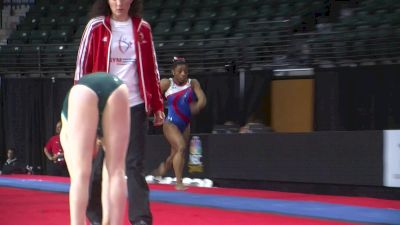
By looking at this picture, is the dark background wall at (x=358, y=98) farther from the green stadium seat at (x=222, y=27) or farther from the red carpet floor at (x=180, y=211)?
the green stadium seat at (x=222, y=27)

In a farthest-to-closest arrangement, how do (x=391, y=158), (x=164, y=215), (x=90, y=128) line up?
(x=391, y=158)
(x=164, y=215)
(x=90, y=128)

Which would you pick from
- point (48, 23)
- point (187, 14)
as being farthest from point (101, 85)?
point (48, 23)

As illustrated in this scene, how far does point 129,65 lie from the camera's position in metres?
4.20

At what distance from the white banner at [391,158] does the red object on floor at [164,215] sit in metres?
2.25

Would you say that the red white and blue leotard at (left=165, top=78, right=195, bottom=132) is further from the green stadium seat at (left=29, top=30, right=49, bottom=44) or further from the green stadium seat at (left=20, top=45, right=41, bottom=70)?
the green stadium seat at (left=29, top=30, right=49, bottom=44)

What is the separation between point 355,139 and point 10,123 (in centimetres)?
760

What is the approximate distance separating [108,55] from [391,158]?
4762mm

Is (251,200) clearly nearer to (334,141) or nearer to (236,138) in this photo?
(334,141)

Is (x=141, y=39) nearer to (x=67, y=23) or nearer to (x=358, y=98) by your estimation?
(x=358, y=98)

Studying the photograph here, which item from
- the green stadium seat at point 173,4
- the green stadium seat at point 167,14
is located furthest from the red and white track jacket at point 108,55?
the green stadium seat at point 173,4

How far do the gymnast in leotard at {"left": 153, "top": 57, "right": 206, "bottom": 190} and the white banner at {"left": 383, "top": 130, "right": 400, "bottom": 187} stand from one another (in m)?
2.14

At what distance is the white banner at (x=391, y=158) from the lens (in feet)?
26.1

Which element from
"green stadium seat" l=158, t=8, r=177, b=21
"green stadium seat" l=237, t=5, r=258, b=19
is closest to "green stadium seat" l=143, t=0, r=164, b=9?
"green stadium seat" l=158, t=8, r=177, b=21

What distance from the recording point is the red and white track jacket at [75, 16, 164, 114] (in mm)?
4117
